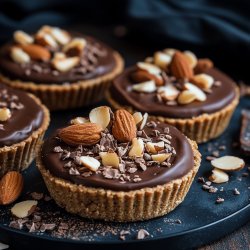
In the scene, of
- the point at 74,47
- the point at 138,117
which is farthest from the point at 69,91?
the point at 138,117

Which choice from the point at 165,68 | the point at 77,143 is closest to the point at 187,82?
the point at 165,68

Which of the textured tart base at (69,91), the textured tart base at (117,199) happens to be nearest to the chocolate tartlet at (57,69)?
the textured tart base at (69,91)

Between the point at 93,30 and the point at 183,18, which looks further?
the point at 93,30

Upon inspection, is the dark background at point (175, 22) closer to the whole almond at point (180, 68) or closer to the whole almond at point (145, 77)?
the whole almond at point (180, 68)

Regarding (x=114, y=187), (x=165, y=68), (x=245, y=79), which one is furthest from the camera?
(x=245, y=79)

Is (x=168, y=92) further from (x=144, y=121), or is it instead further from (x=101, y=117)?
(x=101, y=117)

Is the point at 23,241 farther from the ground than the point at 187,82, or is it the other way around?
the point at 187,82

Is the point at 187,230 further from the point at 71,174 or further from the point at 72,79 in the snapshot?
the point at 72,79
